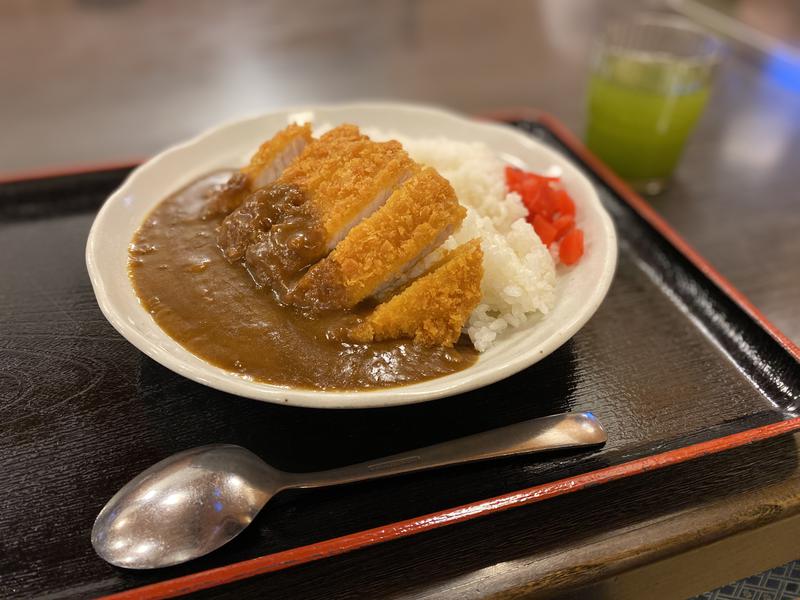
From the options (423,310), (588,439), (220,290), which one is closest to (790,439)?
(588,439)

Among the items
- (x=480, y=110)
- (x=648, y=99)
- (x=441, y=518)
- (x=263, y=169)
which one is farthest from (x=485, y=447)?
(x=480, y=110)

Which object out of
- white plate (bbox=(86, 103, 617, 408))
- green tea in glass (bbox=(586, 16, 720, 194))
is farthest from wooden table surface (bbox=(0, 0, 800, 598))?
white plate (bbox=(86, 103, 617, 408))

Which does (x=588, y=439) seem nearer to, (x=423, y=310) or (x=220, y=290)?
(x=423, y=310)

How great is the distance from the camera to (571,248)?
2.16 metres

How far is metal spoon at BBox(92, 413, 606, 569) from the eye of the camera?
1353 mm

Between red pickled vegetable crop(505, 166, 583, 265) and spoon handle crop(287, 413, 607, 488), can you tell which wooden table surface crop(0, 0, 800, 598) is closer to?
spoon handle crop(287, 413, 607, 488)

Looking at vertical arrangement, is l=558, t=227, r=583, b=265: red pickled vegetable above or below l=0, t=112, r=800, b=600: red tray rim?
above

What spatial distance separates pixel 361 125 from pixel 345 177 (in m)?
0.94

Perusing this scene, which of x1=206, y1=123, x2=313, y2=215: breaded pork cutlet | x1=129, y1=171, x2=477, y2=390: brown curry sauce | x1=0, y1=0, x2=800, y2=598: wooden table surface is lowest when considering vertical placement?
x1=0, y1=0, x2=800, y2=598: wooden table surface

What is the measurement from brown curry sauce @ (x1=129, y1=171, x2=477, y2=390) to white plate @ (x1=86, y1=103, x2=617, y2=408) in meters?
0.04

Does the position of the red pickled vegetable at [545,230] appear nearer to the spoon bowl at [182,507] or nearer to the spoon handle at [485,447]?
the spoon handle at [485,447]

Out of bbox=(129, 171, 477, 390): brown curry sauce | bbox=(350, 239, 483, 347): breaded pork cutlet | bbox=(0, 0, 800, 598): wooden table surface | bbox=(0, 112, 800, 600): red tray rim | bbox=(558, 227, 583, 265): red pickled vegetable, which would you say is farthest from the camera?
bbox=(558, 227, 583, 265): red pickled vegetable

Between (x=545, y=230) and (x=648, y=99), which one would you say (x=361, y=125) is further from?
(x=648, y=99)

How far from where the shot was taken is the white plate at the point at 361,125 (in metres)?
1.55
